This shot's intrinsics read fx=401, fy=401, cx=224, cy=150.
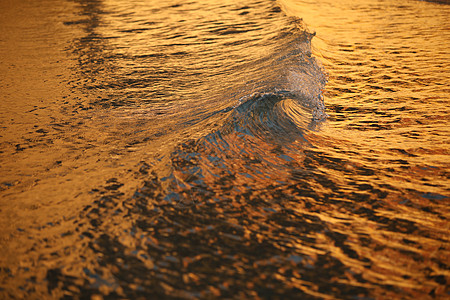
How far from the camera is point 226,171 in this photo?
1893mm

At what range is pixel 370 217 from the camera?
1605 mm

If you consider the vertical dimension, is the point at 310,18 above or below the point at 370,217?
above

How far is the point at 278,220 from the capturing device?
1.55 metres

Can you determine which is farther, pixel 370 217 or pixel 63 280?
pixel 370 217

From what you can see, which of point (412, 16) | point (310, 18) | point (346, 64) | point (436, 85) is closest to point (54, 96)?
point (346, 64)

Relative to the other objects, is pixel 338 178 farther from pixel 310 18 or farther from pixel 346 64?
pixel 310 18

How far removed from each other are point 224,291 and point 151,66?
2971 millimetres

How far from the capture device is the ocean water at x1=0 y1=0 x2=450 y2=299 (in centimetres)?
129

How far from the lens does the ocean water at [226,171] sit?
129 cm

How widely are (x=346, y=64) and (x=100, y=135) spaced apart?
258 cm

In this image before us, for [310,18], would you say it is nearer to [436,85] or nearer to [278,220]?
[436,85]

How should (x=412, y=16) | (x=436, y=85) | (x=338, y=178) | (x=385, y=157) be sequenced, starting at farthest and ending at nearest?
(x=412, y=16), (x=436, y=85), (x=385, y=157), (x=338, y=178)

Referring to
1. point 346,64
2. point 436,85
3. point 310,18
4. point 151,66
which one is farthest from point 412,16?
point 151,66

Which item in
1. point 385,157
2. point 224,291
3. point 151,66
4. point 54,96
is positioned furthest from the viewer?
point 151,66
